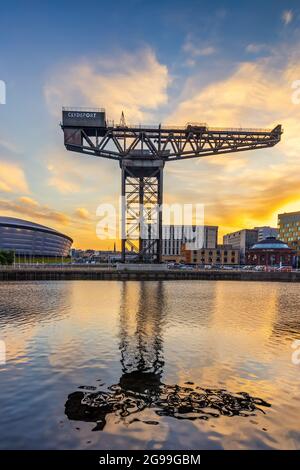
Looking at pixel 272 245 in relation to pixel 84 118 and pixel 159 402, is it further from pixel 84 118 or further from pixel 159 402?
pixel 159 402

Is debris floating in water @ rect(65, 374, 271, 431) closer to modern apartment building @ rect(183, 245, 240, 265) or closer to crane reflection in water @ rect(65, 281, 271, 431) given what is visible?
crane reflection in water @ rect(65, 281, 271, 431)

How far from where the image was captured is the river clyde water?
7.63 metres

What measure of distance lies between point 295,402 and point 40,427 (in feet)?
26.0

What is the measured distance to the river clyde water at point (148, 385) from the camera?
7.63m

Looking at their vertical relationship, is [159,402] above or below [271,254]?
below

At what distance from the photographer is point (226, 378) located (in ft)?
37.6

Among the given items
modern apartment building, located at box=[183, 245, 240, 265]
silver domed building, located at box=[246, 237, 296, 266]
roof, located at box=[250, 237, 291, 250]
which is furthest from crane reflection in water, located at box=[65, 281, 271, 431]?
modern apartment building, located at box=[183, 245, 240, 265]

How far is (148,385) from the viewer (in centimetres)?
1077

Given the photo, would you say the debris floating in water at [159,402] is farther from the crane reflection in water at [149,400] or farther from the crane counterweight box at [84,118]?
the crane counterweight box at [84,118]

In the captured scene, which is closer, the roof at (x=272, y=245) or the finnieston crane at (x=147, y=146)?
the finnieston crane at (x=147, y=146)
